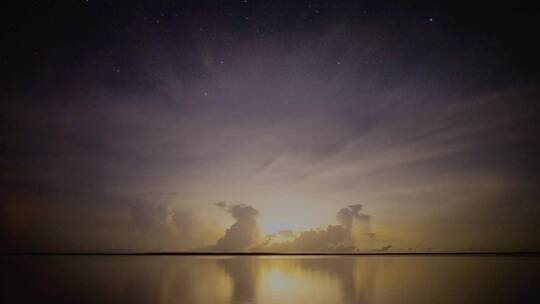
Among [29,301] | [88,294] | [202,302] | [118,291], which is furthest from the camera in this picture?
[118,291]

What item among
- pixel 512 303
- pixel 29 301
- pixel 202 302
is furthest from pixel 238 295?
pixel 512 303

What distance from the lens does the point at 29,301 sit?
50.3ft

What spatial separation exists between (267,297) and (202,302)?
10.1ft

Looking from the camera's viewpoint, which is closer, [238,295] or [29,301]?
[29,301]

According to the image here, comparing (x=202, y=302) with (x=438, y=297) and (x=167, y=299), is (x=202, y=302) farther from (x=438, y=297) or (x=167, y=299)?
(x=438, y=297)

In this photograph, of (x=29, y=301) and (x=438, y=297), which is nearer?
(x=29, y=301)

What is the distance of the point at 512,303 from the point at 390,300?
427cm

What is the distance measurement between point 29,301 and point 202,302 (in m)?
6.15

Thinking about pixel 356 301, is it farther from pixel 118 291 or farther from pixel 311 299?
pixel 118 291

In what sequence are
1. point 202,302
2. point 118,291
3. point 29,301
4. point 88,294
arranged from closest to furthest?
1. point 29,301
2. point 202,302
3. point 88,294
4. point 118,291

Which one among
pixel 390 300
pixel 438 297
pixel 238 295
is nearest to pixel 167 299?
pixel 238 295

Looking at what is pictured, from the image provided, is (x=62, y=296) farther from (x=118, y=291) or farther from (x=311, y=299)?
(x=311, y=299)

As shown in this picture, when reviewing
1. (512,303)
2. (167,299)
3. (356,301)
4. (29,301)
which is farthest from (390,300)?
(29,301)

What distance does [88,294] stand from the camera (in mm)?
17781
